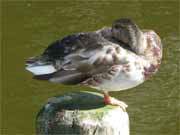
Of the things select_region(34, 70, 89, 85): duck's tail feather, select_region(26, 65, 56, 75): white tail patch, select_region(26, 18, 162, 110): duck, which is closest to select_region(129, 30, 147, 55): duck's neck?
select_region(26, 18, 162, 110): duck

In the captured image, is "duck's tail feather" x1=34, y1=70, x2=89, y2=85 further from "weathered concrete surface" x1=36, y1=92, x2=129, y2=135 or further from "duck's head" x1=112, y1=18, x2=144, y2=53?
"duck's head" x1=112, y1=18, x2=144, y2=53

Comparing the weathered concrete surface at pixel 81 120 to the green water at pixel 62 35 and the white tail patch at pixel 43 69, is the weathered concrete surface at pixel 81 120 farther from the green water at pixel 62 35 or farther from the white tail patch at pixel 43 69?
the green water at pixel 62 35

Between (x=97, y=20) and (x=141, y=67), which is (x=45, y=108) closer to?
(x=141, y=67)

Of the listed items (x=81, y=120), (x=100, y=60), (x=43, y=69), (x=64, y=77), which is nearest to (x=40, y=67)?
(x=43, y=69)

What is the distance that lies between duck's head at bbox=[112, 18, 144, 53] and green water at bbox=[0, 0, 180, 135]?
2.98 metres

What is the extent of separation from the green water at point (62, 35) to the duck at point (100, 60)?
9.61 ft

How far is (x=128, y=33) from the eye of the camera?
14.8 ft

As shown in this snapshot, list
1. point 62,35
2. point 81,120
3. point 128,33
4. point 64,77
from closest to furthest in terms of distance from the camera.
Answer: point 81,120, point 64,77, point 128,33, point 62,35

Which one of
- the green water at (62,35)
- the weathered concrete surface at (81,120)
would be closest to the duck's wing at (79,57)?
the weathered concrete surface at (81,120)

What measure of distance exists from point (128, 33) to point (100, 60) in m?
0.27

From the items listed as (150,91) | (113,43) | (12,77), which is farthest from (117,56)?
(12,77)

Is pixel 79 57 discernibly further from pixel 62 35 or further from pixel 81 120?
pixel 62 35

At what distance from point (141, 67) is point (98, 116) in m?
0.68

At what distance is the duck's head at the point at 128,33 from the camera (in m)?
4.48
